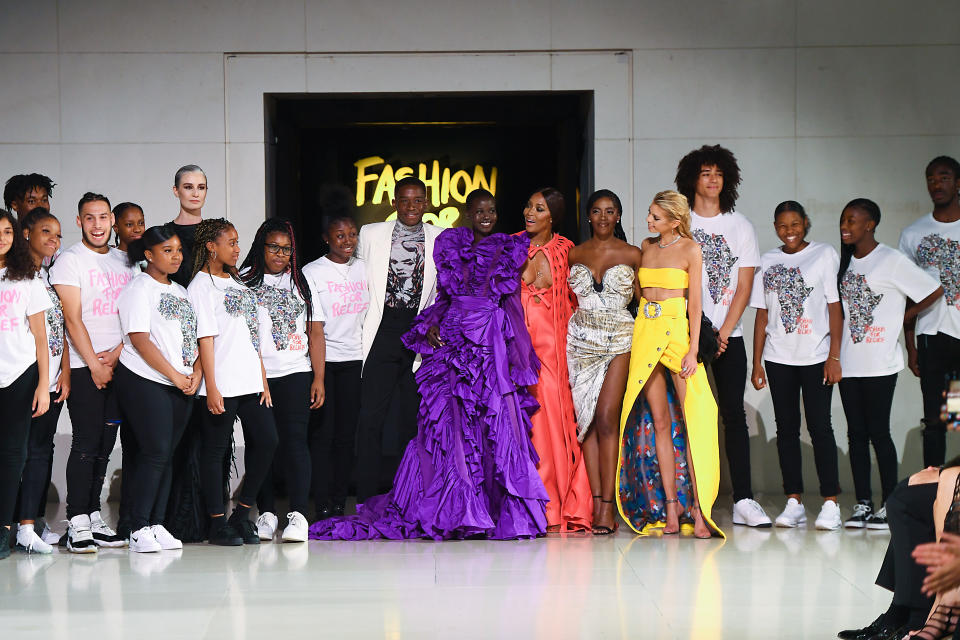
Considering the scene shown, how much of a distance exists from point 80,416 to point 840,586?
11.7 ft

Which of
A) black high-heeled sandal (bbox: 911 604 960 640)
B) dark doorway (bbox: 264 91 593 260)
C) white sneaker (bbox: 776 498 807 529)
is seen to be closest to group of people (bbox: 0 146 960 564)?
white sneaker (bbox: 776 498 807 529)

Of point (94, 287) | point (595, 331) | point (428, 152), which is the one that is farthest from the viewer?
point (428, 152)

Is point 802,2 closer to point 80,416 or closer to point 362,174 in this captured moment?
point 362,174

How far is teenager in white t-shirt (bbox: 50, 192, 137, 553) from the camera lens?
5.54 meters

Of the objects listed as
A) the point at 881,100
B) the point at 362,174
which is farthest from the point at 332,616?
the point at 881,100

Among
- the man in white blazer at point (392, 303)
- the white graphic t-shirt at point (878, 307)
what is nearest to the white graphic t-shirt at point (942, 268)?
the white graphic t-shirt at point (878, 307)

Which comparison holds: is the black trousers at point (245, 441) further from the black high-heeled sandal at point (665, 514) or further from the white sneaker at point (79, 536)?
the black high-heeled sandal at point (665, 514)

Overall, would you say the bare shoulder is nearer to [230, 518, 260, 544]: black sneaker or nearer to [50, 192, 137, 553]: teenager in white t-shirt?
[230, 518, 260, 544]: black sneaker

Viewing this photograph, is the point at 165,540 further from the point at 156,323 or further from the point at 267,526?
the point at 156,323

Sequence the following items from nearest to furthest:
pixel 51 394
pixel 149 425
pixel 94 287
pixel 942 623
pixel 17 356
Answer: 1. pixel 942 623
2. pixel 17 356
3. pixel 149 425
4. pixel 51 394
5. pixel 94 287

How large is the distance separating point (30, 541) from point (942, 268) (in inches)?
191

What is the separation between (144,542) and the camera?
537 centimetres

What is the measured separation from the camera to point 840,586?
463 centimetres

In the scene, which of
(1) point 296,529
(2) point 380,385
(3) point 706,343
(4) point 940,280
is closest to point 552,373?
(3) point 706,343
